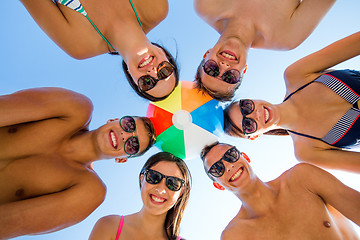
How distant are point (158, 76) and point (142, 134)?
2.41 feet

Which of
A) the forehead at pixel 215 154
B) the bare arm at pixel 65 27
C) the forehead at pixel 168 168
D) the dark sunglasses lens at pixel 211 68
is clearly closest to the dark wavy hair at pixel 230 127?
the forehead at pixel 215 154

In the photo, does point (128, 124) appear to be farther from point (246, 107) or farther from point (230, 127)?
point (246, 107)

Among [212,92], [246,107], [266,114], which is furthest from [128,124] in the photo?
[266,114]

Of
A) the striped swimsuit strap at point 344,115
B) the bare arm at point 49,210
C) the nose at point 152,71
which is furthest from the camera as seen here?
the striped swimsuit strap at point 344,115

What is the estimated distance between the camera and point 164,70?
8.77 feet

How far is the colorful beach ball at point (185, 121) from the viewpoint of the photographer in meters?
2.99

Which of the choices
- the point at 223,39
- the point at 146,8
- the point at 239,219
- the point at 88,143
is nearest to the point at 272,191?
the point at 239,219

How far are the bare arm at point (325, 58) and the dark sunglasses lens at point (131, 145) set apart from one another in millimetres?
2159

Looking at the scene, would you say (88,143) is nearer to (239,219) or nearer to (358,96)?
(239,219)

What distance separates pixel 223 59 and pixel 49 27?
2.10 metres

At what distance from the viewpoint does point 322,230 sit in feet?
8.41

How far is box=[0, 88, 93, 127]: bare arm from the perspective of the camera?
2.49 m

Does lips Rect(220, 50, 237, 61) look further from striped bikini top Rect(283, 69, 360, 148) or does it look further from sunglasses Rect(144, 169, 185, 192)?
sunglasses Rect(144, 169, 185, 192)

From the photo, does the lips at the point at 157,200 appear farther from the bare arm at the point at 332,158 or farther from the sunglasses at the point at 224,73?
the bare arm at the point at 332,158
